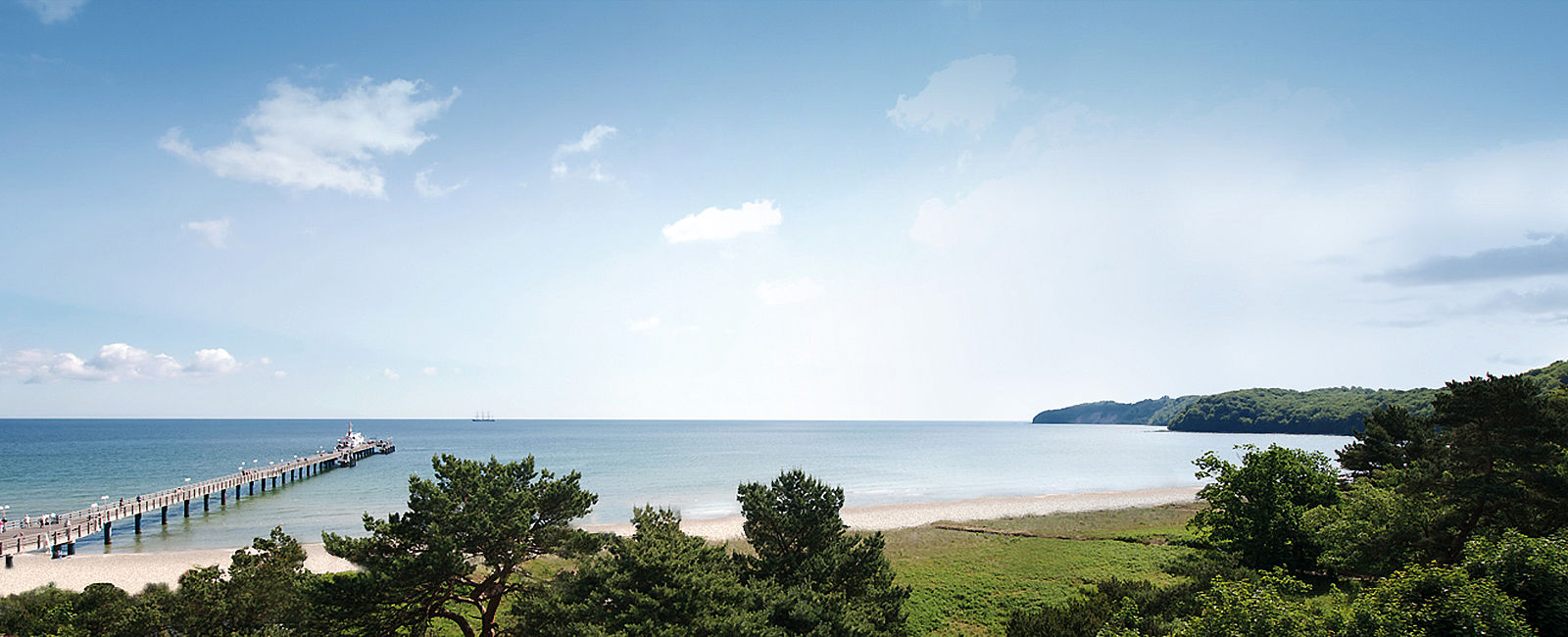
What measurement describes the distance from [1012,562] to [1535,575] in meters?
24.1

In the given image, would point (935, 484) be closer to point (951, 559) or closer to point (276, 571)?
point (951, 559)

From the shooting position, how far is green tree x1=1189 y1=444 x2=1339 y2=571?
2980 cm

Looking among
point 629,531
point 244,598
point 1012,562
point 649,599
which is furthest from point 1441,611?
point 629,531

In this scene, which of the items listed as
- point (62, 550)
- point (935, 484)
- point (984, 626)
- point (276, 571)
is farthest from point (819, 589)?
point (935, 484)

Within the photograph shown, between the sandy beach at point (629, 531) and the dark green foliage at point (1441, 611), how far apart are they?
3502 centimetres

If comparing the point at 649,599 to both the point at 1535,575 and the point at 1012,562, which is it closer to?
the point at 1535,575

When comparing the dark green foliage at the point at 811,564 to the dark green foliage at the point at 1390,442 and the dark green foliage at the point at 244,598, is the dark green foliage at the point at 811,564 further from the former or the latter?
the dark green foliage at the point at 1390,442

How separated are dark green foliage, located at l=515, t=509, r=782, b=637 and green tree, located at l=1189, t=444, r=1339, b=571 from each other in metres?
24.8

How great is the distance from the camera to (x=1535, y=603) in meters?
14.2

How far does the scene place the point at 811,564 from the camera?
18.9 meters

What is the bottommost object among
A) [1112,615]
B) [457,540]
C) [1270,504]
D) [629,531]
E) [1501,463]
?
[629,531]

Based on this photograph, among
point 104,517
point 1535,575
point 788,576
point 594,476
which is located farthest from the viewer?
point 594,476

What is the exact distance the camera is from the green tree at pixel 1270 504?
29.8 metres

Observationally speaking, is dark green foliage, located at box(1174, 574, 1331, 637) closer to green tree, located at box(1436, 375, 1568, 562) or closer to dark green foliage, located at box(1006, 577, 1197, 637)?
dark green foliage, located at box(1006, 577, 1197, 637)
